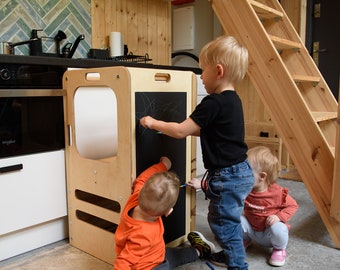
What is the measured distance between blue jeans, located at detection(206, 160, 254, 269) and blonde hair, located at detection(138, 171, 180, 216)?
0.57 feet

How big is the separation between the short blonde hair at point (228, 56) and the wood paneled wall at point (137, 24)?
5.56 ft

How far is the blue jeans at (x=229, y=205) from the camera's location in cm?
125

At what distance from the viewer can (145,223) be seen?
1.19 metres

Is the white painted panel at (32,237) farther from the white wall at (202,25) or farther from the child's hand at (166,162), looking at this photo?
the white wall at (202,25)

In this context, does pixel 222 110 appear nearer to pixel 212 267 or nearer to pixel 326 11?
pixel 212 267

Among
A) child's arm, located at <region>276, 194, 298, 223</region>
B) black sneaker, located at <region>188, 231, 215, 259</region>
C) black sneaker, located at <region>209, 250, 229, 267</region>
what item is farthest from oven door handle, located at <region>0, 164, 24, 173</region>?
child's arm, located at <region>276, 194, 298, 223</region>

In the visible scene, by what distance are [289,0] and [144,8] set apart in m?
1.34

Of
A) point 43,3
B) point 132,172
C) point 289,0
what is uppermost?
point 289,0

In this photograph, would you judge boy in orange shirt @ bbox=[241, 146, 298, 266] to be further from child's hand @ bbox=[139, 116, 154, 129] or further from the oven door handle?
the oven door handle

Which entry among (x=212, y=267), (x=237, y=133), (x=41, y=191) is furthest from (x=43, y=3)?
(x=212, y=267)

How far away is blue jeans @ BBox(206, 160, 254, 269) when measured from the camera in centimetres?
125

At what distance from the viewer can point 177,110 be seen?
1.52m

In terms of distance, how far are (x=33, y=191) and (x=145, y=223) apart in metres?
0.64

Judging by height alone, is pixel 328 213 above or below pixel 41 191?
below
